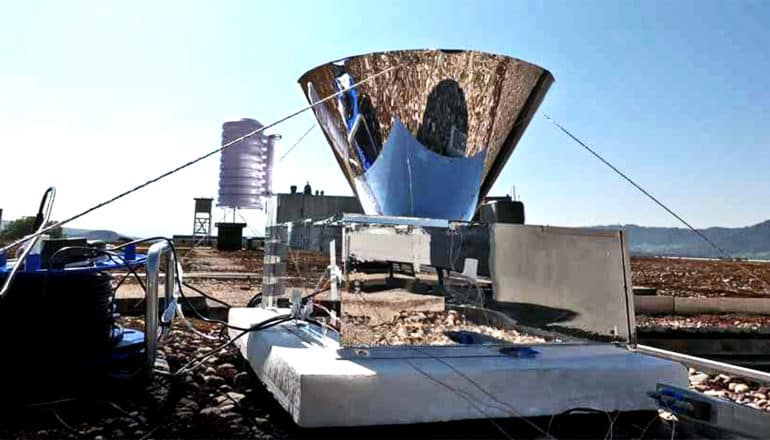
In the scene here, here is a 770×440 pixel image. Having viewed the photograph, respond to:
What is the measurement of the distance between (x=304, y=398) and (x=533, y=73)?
195 cm

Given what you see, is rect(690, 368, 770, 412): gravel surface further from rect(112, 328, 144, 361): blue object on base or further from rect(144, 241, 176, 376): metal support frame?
rect(112, 328, 144, 361): blue object on base

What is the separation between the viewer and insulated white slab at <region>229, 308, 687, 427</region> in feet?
5.90

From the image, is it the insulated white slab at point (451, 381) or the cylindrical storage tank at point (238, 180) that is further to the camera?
the cylindrical storage tank at point (238, 180)

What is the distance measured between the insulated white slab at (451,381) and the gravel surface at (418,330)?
8 cm

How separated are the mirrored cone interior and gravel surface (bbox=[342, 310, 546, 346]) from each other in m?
0.52

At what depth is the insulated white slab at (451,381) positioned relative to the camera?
70.7 inches

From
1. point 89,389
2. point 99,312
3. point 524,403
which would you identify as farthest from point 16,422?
point 524,403

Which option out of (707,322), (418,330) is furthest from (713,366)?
(707,322)

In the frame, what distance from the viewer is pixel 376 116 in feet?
8.01

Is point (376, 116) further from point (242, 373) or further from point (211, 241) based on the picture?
point (211, 241)

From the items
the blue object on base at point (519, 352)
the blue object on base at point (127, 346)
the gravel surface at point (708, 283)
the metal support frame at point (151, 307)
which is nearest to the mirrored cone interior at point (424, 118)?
the blue object on base at point (519, 352)

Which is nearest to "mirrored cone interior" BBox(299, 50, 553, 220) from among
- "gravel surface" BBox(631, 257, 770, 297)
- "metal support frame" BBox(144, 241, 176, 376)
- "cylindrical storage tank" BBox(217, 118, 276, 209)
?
"metal support frame" BBox(144, 241, 176, 376)

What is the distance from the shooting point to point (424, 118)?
2400 millimetres

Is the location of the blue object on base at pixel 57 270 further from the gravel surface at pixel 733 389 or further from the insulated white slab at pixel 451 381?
the gravel surface at pixel 733 389
